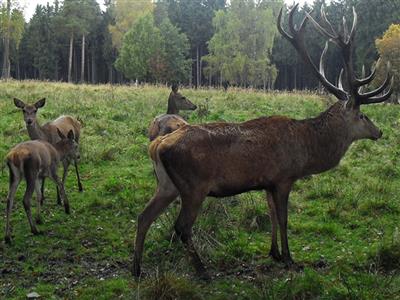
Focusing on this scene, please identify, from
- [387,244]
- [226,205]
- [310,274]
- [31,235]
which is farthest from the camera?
[226,205]

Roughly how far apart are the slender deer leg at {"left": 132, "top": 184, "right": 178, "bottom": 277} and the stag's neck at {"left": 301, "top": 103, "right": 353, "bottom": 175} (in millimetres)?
1619

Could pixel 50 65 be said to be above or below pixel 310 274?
above

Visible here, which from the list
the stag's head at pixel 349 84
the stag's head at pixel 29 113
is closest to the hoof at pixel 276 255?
the stag's head at pixel 349 84

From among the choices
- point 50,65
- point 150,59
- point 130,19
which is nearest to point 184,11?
point 130,19

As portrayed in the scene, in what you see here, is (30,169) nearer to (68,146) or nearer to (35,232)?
(35,232)

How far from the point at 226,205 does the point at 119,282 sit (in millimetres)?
2417

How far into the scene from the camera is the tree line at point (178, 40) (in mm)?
40281

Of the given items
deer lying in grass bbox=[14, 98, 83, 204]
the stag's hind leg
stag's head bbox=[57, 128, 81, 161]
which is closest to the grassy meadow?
the stag's hind leg

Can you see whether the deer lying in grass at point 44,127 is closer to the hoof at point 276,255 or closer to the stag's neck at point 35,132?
the stag's neck at point 35,132

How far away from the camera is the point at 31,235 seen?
6762 millimetres

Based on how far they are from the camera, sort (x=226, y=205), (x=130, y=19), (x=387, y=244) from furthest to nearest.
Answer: (x=130, y=19), (x=226, y=205), (x=387, y=244)

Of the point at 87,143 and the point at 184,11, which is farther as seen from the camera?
the point at 184,11

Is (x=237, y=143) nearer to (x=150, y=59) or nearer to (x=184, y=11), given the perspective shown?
(x=150, y=59)

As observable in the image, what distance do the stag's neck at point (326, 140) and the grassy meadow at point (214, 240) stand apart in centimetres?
99
